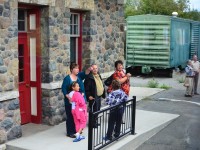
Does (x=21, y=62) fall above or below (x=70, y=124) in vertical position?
above

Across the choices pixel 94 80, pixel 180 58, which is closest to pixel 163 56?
pixel 180 58

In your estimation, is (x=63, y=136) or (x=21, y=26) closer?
(x=63, y=136)

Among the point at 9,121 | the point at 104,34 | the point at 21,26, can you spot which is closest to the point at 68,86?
the point at 9,121

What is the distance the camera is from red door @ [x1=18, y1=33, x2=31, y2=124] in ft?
29.5

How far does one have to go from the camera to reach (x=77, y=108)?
7.84 m

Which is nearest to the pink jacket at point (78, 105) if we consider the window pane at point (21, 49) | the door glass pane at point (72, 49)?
the window pane at point (21, 49)

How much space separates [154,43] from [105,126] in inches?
508

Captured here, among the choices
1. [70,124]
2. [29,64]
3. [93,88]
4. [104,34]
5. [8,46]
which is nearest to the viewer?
[8,46]

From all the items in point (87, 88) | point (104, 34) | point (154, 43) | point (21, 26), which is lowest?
point (87, 88)

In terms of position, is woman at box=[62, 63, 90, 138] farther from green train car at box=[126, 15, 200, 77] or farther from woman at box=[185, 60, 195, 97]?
green train car at box=[126, 15, 200, 77]

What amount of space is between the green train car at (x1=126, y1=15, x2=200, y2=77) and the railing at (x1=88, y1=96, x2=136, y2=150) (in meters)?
11.3

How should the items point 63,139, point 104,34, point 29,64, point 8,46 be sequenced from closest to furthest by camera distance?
point 8,46
point 63,139
point 29,64
point 104,34

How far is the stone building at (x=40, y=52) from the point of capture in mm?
7836

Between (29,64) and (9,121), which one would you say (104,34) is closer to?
(29,64)
